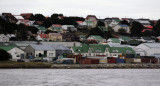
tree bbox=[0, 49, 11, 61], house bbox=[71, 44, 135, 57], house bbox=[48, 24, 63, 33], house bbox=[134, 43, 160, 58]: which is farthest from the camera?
house bbox=[48, 24, 63, 33]

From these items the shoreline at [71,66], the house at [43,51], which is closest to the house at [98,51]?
the house at [43,51]

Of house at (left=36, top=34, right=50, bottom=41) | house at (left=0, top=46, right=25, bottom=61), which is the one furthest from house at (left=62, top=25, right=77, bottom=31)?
house at (left=0, top=46, right=25, bottom=61)

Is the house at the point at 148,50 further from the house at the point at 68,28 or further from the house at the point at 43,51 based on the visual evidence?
the house at the point at 68,28

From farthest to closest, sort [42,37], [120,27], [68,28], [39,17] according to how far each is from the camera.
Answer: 1. [39,17]
2. [120,27]
3. [68,28]
4. [42,37]

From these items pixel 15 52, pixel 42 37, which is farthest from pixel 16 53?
pixel 42 37

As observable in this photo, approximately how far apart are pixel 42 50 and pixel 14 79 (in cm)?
2653

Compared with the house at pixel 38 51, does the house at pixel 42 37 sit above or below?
above

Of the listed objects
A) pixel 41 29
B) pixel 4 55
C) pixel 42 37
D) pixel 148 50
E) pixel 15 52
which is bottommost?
pixel 4 55

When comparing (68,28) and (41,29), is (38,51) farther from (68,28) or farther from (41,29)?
(68,28)

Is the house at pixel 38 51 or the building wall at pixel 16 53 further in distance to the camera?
the house at pixel 38 51

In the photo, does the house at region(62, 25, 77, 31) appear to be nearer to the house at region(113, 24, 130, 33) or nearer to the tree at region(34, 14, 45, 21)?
the tree at region(34, 14, 45, 21)

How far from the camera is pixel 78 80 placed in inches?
1665

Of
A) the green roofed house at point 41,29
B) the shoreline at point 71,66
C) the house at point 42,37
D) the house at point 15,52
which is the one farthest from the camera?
the green roofed house at point 41,29

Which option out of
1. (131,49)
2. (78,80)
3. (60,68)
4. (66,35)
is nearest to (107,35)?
(66,35)
